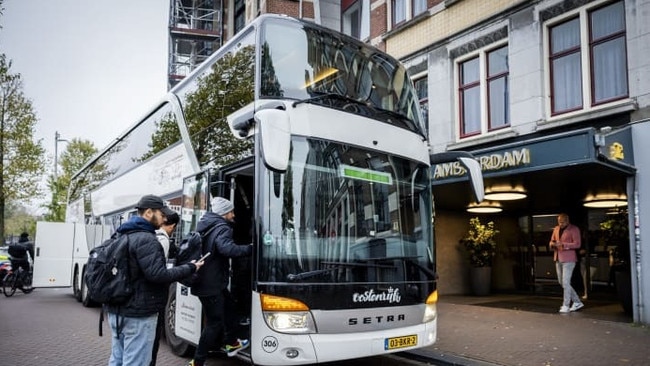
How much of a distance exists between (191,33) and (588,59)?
29.0 m

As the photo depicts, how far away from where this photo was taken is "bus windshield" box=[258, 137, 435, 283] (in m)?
5.43

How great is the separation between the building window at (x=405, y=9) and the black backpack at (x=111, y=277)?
13184mm

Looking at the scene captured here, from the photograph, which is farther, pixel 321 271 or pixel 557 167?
pixel 557 167

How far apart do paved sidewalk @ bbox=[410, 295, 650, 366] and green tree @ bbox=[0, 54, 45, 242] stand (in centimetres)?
2524

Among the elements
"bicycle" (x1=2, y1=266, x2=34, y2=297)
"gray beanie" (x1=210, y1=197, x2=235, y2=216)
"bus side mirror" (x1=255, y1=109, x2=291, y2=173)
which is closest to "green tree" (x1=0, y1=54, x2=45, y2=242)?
"bicycle" (x1=2, y1=266, x2=34, y2=297)

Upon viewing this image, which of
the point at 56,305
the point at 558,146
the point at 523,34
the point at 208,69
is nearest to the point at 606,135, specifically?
the point at 558,146

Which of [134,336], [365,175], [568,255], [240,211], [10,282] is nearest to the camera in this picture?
[134,336]

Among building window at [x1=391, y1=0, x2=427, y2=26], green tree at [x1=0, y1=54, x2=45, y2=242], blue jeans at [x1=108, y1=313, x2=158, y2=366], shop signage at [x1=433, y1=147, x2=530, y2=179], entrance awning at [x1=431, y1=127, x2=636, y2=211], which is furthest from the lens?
green tree at [x1=0, y1=54, x2=45, y2=242]

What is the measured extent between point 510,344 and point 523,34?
7.24 metres

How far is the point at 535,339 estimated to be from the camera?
8.41 meters

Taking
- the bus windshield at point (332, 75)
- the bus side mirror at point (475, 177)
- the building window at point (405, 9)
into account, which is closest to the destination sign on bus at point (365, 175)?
the bus windshield at point (332, 75)

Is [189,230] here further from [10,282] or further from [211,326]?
[10,282]

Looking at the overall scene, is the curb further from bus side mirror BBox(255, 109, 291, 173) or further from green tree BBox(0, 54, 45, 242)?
green tree BBox(0, 54, 45, 242)

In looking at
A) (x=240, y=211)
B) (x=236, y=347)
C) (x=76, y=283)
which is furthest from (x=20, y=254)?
(x=236, y=347)
